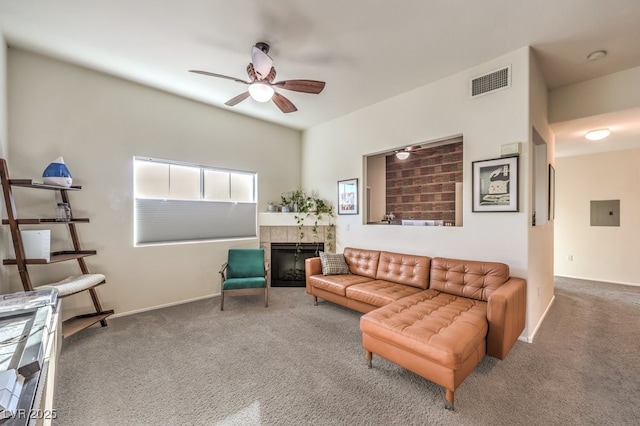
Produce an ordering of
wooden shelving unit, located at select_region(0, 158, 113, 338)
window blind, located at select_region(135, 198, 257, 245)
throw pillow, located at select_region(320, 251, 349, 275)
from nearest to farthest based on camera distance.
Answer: wooden shelving unit, located at select_region(0, 158, 113, 338)
window blind, located at select_region(135, 198, 257, 245)
throw pillow, located at select_region(320, 251, 349, 275)

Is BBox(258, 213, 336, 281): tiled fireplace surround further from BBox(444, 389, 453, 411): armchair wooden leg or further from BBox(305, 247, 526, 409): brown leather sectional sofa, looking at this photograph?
BBox(444, 389, 453, 411): armchair wooden leg

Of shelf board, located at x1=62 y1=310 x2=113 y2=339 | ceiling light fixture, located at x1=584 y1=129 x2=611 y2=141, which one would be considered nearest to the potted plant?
shelf board, located at x1=62 y1=310 x2=113 y2=339

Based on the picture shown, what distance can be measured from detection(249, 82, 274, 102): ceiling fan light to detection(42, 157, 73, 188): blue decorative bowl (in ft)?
7.21

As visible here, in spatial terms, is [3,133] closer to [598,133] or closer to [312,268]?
[312,268]

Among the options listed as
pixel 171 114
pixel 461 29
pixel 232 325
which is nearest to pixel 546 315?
pixel 461 29

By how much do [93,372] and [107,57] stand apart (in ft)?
11.0

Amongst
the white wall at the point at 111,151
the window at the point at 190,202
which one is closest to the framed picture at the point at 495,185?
the window at the point at 190,202

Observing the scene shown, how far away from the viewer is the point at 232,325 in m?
3.30

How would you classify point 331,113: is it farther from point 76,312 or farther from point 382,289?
point 76,312

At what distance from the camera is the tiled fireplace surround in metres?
5.10

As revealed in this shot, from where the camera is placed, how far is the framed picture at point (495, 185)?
2961mm

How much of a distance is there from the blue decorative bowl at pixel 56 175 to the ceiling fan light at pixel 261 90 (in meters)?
2.20

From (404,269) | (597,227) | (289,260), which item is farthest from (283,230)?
(597,227)

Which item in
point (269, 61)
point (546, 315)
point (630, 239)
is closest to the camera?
point (269, 61)
